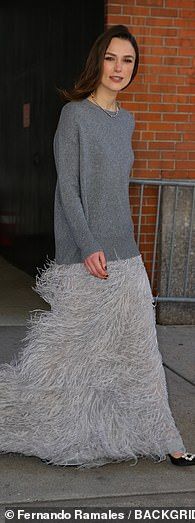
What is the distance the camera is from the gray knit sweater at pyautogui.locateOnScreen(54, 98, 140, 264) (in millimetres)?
4031

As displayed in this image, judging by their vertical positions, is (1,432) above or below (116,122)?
below

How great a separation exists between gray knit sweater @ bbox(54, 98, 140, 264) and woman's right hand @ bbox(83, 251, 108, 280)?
0.07ft

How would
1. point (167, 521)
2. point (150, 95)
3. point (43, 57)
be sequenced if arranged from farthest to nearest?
point (43, 57) < point (150, 95) < point (167, 521)

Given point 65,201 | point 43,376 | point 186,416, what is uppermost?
point 65,201

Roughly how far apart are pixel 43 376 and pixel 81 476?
0.46 meters

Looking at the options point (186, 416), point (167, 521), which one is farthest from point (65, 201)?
point (186, 416)

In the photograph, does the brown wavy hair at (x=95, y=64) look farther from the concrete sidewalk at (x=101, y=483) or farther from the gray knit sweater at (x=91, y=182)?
the concrete sidewalk at (x=101, y=483)

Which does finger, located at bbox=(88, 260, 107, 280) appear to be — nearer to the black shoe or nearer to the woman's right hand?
the woman's right hand

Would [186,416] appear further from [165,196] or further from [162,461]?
[165,196]

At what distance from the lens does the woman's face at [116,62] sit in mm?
4082

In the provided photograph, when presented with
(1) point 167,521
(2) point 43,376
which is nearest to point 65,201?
(2) point 43,376

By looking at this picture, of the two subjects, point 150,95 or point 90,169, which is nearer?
point 90,169

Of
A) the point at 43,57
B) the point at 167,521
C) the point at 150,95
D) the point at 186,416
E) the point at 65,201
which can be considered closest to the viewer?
the point at 167,521

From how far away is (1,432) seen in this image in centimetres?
432
